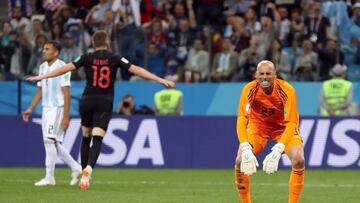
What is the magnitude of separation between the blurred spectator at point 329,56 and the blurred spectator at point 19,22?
21.8 ft

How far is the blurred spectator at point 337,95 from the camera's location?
67.9 feet

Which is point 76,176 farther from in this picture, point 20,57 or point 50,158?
point 20,57

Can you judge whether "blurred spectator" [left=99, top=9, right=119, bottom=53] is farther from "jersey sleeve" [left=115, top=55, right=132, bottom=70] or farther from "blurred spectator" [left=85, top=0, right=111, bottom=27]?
"jersey sleeve" [left=115, top=55, right=132, bottom=70]

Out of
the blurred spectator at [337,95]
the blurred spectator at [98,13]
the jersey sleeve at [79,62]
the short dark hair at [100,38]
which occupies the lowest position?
the blurred spectator at [337,95]

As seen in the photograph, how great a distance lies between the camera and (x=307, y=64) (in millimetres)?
22031

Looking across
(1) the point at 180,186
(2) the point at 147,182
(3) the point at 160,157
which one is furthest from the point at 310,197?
(3) the point at 160,157

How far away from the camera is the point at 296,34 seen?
73.4 ft

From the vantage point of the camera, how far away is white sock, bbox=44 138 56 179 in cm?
1523

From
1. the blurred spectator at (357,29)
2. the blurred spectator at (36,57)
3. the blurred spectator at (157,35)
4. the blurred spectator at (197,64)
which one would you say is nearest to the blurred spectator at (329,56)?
the blurred spectator at (357,29)

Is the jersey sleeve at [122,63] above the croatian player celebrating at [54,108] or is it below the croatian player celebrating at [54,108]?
above

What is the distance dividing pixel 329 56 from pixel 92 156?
30.0 feet

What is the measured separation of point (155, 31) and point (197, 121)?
319 centimetres

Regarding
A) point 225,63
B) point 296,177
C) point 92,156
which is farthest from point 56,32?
point 296,177

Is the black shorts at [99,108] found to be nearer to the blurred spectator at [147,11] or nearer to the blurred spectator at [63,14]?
the blurred spectator at [63,14]
